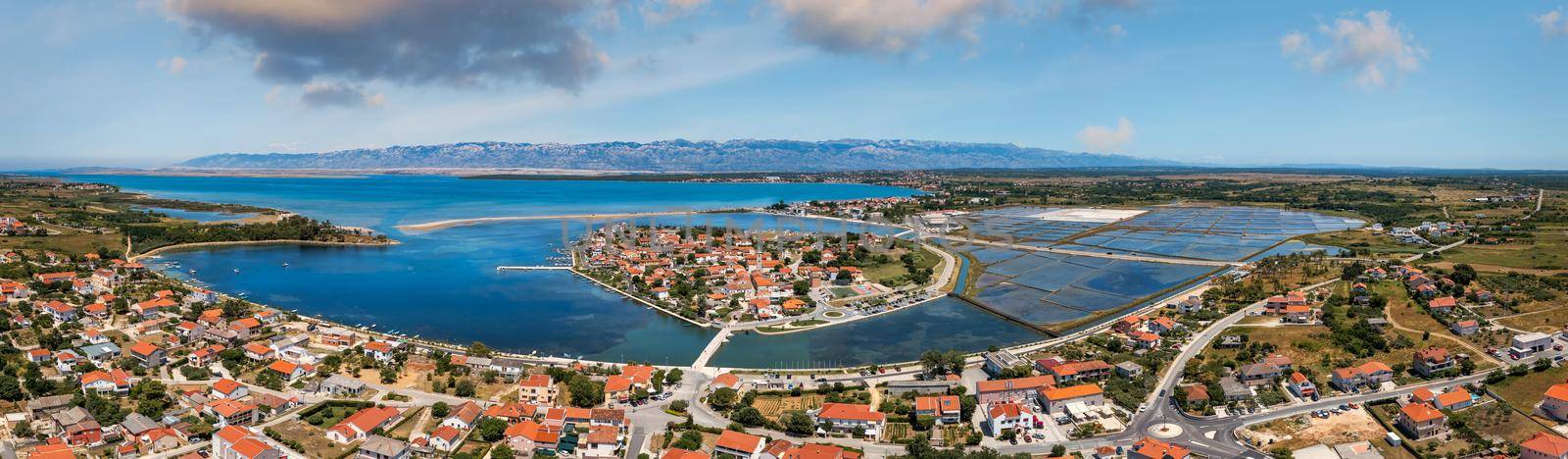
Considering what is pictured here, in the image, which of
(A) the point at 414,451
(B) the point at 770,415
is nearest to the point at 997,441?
(B) the point at 770,415

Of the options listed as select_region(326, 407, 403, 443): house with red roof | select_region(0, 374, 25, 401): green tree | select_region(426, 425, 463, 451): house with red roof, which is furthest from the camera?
select_region(0, 374, 25, 401): green tree

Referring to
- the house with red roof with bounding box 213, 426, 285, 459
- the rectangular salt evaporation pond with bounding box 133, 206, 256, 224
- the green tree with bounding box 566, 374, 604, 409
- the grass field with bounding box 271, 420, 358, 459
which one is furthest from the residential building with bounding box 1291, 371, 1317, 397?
the rectangular salt evaporation pond with bounding box 133, 206, 256, 224

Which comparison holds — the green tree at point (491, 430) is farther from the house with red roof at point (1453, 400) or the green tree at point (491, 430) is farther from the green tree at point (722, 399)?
the house with red roof at point (1453, 400)

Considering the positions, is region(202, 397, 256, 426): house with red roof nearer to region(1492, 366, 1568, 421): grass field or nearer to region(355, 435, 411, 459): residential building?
region(355, 435, 411, 459): residential building

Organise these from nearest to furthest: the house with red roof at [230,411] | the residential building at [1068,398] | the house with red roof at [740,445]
→ the house with red roof at [740,445] < the house with red roof at [230,411] < the residential building at [1068,398]

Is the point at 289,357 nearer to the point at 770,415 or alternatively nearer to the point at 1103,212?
the point at 770,415

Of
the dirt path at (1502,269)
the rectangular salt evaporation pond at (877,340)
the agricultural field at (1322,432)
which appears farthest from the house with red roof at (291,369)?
the dirt path at (1502,269)
